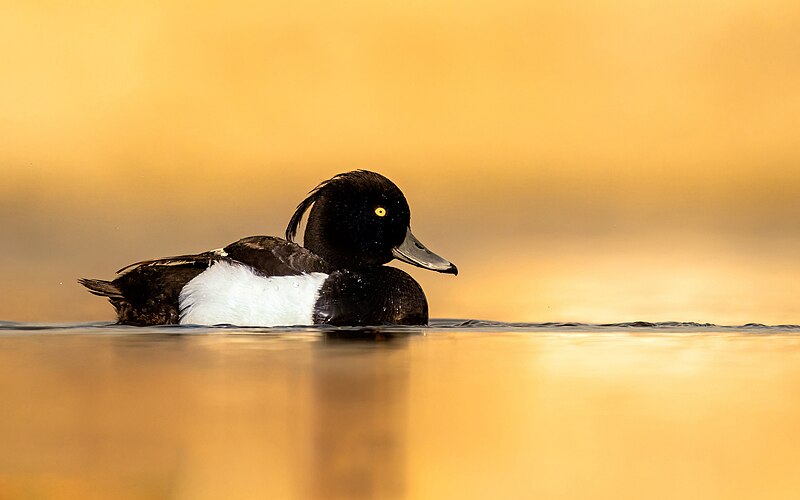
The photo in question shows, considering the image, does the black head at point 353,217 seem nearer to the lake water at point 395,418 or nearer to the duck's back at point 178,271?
the duck's back at point 178,271

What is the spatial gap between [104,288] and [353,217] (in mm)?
1267

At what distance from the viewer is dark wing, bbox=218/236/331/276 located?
6184 millimetres

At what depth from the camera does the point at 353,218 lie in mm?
6582

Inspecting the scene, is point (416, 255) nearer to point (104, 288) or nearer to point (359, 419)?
point (104, 288)

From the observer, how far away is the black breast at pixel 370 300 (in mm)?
6152

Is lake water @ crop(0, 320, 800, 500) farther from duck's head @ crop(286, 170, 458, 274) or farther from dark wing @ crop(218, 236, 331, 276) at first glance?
duck's head @ crop(286, 170, 458, 274)

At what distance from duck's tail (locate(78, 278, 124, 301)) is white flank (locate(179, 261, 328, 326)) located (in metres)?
0.37

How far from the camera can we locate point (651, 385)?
13.9ft

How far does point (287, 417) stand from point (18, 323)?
10.8 feet

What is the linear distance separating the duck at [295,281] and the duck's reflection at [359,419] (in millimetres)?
688

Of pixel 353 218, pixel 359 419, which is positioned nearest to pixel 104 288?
pixel 353 218

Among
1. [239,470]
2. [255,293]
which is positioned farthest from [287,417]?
[255,293]

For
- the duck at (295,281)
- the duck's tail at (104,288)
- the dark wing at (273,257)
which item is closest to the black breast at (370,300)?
the duck at (295,281)

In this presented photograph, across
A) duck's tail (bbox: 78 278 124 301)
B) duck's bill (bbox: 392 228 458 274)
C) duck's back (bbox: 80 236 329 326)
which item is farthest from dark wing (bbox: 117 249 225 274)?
duck's bill (bbox: 392 228 458 274)
